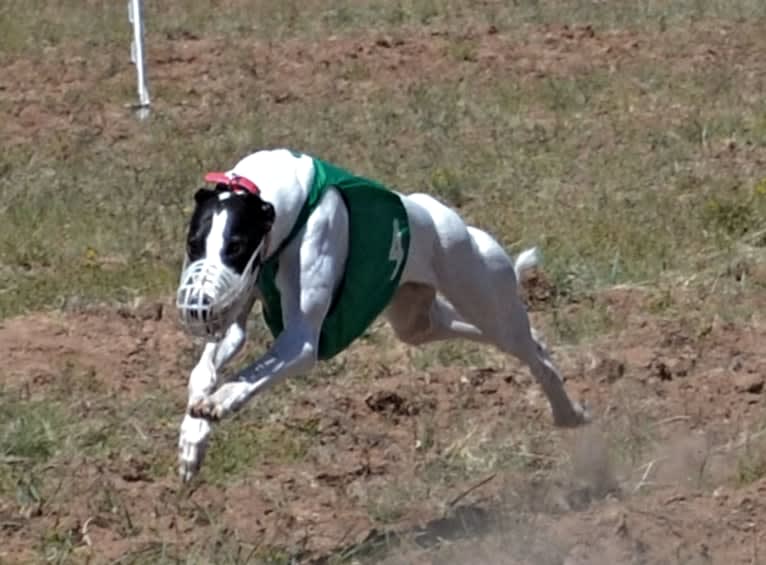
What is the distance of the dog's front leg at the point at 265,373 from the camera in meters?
6.13

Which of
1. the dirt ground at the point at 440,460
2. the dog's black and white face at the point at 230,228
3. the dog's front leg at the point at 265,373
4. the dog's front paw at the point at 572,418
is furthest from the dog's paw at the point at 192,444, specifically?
the dog's front paw at the point at 572,418

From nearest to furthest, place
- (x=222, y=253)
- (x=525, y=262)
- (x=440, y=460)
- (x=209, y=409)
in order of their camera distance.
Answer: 1. (x=222, y=253)
2. (x=209, y=409)
3. (x=440, y=460)
4. (x=525, y=262)

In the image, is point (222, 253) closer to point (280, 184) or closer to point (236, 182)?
point (236, 182)

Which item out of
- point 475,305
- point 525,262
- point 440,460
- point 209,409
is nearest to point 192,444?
point 209,409

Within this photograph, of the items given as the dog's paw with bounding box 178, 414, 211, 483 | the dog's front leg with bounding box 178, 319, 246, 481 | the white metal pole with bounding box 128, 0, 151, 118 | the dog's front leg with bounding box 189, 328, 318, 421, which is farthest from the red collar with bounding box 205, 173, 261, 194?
the white metal pole with bounding box 128, 0, 151, 118

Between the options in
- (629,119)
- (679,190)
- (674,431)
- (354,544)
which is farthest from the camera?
(629,119)

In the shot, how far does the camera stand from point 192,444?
6285 mm

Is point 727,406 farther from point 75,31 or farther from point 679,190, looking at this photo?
point 75,31

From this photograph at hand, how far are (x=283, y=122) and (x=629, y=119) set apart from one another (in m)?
2.77

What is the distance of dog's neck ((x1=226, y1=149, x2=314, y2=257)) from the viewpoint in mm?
A: 6227

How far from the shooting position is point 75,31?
2152 centimetres

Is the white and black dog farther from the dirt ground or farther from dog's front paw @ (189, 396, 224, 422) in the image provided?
the dirt ground

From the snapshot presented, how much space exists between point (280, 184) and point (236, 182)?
8.6 inches

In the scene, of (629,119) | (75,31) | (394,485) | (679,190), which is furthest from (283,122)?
(394,485)
